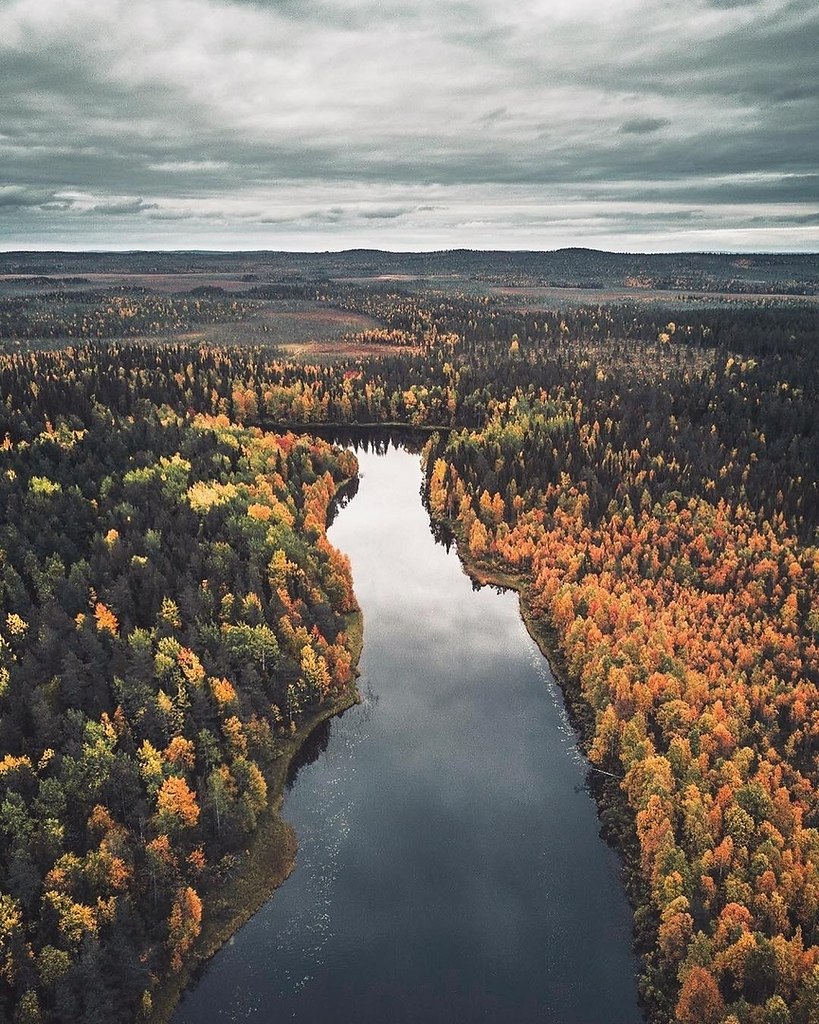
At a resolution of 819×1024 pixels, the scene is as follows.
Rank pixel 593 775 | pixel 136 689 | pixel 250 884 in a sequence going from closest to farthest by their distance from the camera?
pixel 250 884
pixel 136 689
pixel 593 775

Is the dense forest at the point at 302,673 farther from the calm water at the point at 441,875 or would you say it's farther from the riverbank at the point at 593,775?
the calm water at the point at 441,875

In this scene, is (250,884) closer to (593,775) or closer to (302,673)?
(302,673)

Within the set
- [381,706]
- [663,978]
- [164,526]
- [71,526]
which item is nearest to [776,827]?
[663,978]

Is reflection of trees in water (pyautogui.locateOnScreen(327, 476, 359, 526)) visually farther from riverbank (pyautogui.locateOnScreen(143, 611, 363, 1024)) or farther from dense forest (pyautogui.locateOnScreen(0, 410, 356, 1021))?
riverbank (pyautogui.locateOnScreen(143, 611, 363, 1024))

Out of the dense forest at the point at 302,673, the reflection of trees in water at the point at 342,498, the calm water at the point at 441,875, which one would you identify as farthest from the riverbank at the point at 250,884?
the reflection of trees in water at the point at 342,498

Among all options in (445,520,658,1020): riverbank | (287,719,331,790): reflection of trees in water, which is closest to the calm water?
(287,719,331,790): reflection of trees in water

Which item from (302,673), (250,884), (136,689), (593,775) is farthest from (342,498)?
(250,884)
